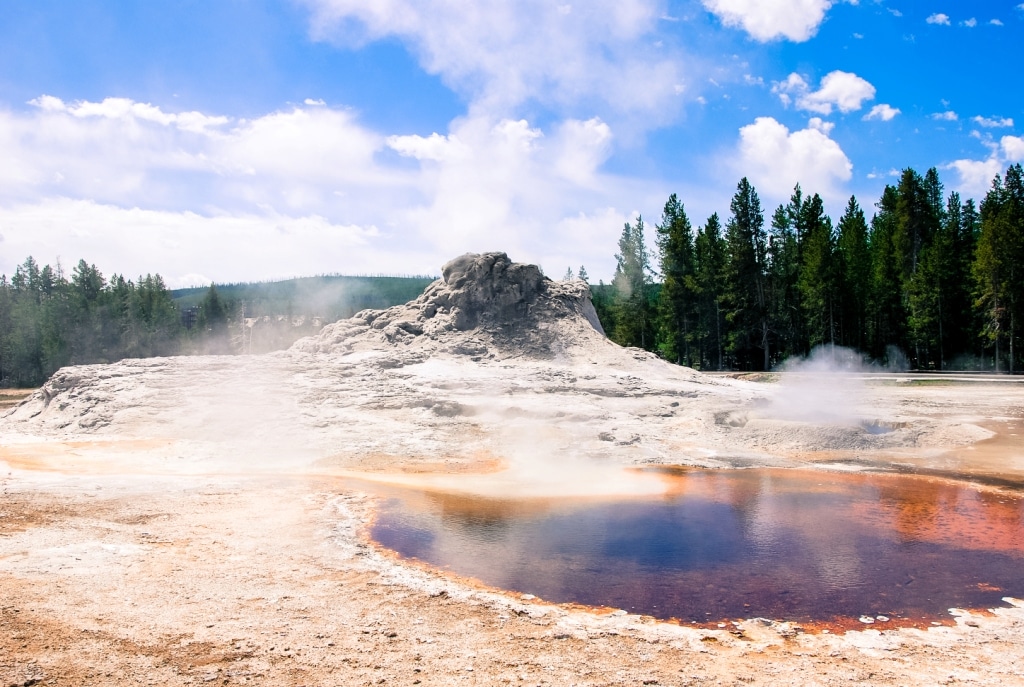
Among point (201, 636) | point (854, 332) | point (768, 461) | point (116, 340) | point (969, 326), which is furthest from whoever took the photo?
point (116, 340)

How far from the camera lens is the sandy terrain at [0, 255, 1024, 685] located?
5867mm

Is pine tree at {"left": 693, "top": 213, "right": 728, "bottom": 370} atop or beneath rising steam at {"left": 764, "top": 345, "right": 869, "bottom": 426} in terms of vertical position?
atop

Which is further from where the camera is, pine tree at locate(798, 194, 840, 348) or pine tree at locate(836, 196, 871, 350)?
pine tree at locate(836, 196, 871, 350)

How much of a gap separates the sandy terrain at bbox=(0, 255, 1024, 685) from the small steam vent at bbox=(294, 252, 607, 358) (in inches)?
4.5

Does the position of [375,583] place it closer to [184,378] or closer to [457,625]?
[457,625]

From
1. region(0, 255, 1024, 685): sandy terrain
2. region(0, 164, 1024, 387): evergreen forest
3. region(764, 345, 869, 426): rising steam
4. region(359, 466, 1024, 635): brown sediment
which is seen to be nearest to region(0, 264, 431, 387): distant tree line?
region(0, 164, 1024, 387): evergreen forest

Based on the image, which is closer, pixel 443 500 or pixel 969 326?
pixel 443 500

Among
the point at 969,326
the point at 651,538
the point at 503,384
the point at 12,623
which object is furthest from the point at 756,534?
the point at 969,326

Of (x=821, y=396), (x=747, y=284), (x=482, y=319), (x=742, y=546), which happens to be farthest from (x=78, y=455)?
(x=747, y=284)

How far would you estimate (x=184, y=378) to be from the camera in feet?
69.6

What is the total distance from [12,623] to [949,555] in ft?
36.8

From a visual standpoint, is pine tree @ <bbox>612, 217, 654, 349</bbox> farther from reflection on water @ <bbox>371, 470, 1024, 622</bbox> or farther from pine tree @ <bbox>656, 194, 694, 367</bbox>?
reflection on water @ <bbox>371, 470, 1024, 622</bbox>

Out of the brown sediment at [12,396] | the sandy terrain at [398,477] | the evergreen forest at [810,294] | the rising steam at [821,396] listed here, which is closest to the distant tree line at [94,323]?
the evergreen forest at [810,294]

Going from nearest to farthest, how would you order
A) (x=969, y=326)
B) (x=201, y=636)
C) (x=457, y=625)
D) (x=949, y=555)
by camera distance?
(x=201, y=636) → (x=457, y=625) → (x=949, y=555) → (x=969, y=326)
